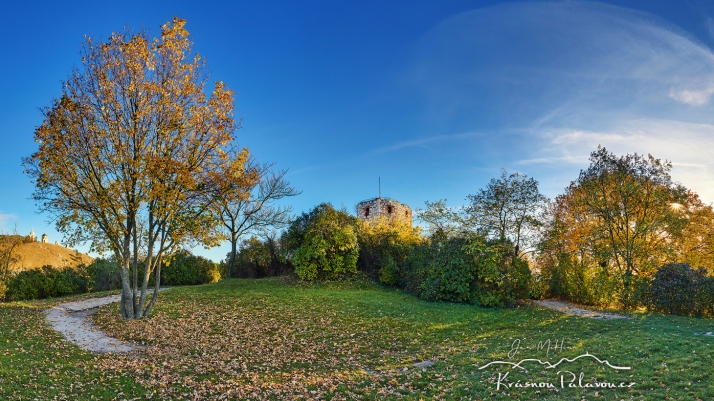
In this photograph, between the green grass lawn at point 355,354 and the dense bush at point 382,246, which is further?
the dense bush at point 382,246

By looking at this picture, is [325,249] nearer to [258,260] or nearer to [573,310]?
[258,260]

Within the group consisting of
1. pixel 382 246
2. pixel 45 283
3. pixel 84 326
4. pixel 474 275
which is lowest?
pixel 84 326

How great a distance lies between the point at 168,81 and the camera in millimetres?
15578

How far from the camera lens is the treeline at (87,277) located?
2425 cm

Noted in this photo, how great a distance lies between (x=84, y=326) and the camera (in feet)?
48.8

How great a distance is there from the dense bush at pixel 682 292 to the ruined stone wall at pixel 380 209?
21.8 metres

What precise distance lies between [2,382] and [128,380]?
2196mm

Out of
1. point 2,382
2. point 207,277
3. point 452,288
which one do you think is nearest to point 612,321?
point 452,288

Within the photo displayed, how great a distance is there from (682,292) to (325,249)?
57.9 ft

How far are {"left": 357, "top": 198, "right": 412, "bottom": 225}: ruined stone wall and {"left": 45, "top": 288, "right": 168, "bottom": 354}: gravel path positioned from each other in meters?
22.4

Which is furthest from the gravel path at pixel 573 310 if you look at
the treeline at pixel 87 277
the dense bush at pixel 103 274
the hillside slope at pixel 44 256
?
the hillside slope at pixel 44 256

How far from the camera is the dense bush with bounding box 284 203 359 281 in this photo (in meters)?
24.9

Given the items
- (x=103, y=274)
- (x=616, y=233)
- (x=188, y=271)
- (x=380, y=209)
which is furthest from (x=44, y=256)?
(x=616, y=233)

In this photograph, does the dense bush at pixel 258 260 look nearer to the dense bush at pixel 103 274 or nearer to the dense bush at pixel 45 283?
the dense bush at pixel 103 274
